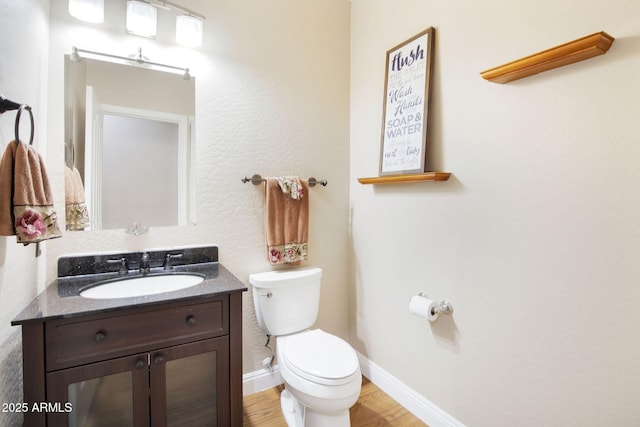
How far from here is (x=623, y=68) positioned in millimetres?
1025

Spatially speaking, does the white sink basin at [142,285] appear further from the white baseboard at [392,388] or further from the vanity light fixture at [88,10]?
the vanity light fixture at [88,10]

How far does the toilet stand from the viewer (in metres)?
1.41

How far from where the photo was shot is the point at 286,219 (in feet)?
6.48

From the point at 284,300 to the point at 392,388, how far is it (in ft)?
2.88

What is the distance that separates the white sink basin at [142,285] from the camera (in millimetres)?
1441

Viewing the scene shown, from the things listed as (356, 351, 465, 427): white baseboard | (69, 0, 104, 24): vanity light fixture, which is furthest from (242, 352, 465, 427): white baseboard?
(69, 0, 104, 24): vanity light fixture

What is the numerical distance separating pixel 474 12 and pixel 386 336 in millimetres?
1819

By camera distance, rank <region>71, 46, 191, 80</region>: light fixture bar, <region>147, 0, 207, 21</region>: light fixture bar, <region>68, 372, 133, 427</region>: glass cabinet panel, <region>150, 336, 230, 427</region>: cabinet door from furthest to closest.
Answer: <region>147, 0, 207, 21</region>: light fixture bar < <region>71, 46, 191, 80</region>: light fixture bar < <region>150, 336, 230, 427</region>: cabinet door < <region>68, 372, 133, 427</region>: glass cabinet panel

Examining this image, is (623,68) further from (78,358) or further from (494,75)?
(78,358)

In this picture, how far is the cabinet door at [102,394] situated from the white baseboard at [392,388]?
82cm

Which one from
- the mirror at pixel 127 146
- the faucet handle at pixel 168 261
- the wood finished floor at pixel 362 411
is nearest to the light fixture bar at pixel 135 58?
the mirror at pixel 127 146

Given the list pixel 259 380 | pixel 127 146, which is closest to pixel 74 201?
pixel 127 146

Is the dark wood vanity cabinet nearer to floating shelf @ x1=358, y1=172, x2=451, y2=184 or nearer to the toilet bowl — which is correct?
the toilet bowl

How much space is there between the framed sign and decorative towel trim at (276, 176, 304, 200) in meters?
0.53
